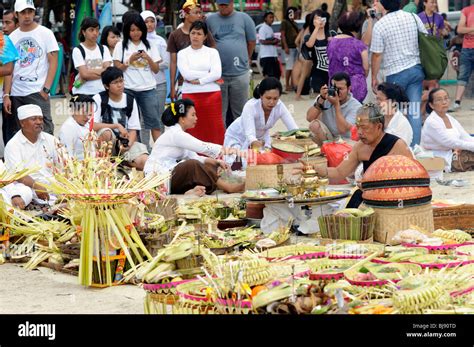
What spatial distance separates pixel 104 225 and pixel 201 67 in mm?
5156

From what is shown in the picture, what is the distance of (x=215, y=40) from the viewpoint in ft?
44.3

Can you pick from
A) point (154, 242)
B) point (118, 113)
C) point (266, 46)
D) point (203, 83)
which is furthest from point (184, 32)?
point (266, 46)

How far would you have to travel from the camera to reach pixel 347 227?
8.20 metres

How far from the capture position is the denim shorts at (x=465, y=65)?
54.8ft

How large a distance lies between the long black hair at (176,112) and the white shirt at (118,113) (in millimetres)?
953

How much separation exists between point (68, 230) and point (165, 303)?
255cm

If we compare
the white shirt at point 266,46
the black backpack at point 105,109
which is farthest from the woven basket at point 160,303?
the white shirt at point 266,46

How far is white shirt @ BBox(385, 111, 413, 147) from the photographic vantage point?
36.7 ft

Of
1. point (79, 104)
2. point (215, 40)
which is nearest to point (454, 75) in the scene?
point (215, 40)

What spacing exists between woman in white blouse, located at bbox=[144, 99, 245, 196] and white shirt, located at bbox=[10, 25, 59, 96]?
1.73 metres

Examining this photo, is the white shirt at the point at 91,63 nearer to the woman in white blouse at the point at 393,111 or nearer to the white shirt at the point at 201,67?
the white shirt at the point at 201,67

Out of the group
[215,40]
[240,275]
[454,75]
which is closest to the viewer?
[240,275]

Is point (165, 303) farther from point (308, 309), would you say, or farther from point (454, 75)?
point (454, 75)

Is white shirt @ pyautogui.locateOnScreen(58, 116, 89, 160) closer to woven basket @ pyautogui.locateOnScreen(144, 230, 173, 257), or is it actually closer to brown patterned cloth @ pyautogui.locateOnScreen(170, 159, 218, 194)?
brown patterned cloth @ pyautogui.locateOnScreen(170, 159, 218, 194)
